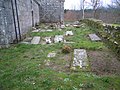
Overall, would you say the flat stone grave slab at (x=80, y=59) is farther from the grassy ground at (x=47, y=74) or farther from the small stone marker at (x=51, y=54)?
the small stone marker at (x=51, y=54)

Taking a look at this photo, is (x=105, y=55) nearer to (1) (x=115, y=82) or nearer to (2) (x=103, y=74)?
(2) (x=103, y=74)

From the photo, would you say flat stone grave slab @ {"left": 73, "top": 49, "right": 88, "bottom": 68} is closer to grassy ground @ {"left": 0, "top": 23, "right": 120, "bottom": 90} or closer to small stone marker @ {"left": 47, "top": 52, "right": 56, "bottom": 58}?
grassy ground @ {"left": 0, "top": 23, "right": 120, "bottom": 90}

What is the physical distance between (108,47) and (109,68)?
262 cm

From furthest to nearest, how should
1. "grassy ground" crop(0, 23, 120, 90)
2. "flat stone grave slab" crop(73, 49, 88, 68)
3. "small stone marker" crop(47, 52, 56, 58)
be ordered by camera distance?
"small stone marker" crop(47, 52, 56, 58) → "flat stone grave slab" crop(73, 49, 88, 68) → "grassy ground" crop(0, 23, 120, 90)

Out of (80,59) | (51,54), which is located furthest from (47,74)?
(51,54)

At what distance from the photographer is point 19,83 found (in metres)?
4.65

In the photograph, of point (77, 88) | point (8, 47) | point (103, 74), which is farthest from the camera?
point (8, 47)

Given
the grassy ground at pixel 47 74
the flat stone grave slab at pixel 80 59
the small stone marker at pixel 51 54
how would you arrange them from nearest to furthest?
the grassy ground at pixel 47 74, the flat stone grave slab at pixel 80 59, the small stone marker at pixel 51 54

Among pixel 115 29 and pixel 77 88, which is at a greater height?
pixel 115 29

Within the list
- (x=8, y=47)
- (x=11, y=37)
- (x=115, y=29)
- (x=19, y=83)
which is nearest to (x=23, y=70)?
(x=19, y=83)

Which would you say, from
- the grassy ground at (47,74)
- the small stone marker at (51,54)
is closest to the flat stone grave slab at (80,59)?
the grassy ground at (47,74)

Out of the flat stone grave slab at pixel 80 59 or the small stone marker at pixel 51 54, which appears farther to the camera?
the small stone marker at pixel 51 54

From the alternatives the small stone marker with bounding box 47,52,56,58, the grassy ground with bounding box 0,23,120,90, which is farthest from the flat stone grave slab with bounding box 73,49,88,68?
the small stone marker with bounding box 47,52,56,58

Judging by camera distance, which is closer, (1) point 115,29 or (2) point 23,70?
(2) point 23,70
